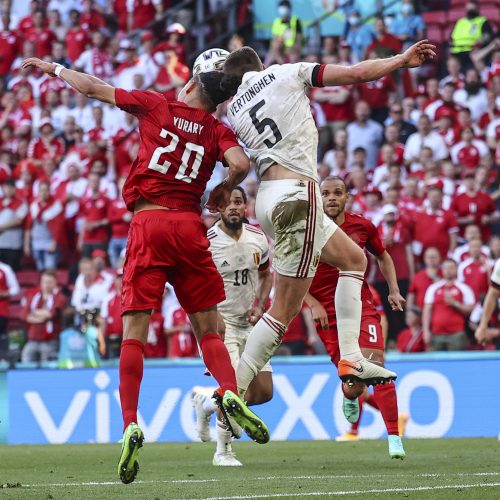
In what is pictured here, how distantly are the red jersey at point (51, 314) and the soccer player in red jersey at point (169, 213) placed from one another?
33.7 ft

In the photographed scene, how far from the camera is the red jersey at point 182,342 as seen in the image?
17234mm

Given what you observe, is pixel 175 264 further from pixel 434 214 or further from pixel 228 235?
pixel 434 214

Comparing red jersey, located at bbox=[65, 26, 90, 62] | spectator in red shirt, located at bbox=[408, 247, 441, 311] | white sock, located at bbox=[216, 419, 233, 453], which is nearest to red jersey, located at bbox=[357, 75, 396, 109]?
spectator in red shirt, located at bbox=[408, 247, 441, 311]

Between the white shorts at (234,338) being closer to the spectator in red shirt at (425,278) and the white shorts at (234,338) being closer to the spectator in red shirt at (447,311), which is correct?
the spectator in red shirt at (447,311)

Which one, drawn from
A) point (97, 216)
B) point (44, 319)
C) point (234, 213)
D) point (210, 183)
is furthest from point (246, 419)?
point (210, 183)

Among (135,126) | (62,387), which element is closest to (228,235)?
(62,387)

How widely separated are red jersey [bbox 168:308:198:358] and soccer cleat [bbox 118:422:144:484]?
31.8 feet

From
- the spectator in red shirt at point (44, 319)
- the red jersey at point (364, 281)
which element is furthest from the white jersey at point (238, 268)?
the spectator in red shirt at point (44, 319)

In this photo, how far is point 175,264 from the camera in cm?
830

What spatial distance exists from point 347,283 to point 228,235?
2502mm

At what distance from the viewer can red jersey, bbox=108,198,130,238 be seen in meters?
19.6

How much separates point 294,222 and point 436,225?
866 centimetres

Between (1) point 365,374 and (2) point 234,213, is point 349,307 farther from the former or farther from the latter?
(2) point 234,213

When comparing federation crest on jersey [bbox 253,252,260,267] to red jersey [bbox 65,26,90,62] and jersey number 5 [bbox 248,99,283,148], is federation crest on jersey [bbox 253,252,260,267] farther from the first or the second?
red jersey [bbox 65,26,90,62]
